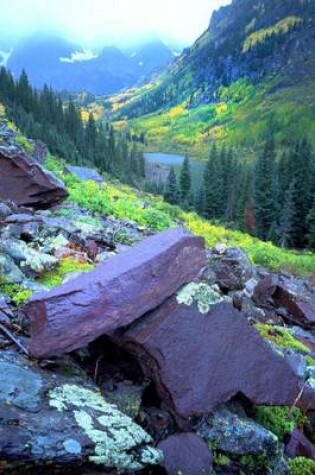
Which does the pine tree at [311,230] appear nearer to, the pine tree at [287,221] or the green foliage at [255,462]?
the pine tree at [287,221]

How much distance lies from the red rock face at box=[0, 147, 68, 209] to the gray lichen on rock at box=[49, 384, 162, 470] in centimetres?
813

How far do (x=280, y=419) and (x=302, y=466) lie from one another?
618 millimetres

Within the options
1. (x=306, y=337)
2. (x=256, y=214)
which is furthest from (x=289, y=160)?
(x=306, y=337)

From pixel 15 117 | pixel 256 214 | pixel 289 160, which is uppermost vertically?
pixel 15 117

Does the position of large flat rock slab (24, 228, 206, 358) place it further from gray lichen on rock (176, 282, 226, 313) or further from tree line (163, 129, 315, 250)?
tree line (163, 129, 315, 250)

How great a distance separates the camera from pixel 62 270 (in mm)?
Answer: 7297

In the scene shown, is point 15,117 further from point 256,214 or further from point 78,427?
point 78,427

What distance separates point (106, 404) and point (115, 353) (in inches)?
36.2

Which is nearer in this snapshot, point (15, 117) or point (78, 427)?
point (78, 427)

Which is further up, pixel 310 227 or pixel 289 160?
pixel 289 160

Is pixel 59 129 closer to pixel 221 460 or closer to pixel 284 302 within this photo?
pixel 284 302

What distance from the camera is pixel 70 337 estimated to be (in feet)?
14.5

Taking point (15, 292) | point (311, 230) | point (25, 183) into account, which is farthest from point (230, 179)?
point (15, 292)

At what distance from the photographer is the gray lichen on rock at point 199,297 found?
528 cm
